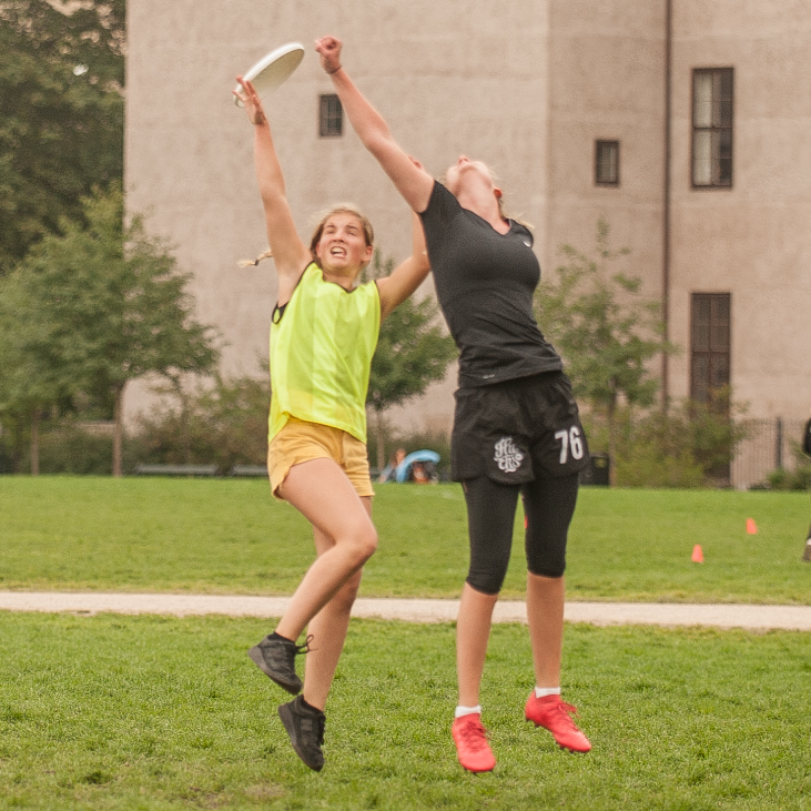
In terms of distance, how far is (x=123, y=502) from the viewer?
66.2 ft

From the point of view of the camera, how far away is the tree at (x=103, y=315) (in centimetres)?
2917

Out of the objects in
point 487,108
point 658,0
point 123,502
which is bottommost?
point 123,502

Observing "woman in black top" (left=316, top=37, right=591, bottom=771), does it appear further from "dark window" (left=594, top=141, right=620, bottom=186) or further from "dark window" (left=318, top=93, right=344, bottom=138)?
"dark window" (left=318, top=93, right=344, bottom=138)

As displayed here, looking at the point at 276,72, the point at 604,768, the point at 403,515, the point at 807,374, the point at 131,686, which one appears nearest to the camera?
the point at 604,768

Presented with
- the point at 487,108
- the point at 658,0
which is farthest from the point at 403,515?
the point at 658,0

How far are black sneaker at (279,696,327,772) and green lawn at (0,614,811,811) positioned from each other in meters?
0.12

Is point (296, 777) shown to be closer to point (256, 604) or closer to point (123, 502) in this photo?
point (256, 604)

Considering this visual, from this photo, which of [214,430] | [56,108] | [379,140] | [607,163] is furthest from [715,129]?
[379,140]

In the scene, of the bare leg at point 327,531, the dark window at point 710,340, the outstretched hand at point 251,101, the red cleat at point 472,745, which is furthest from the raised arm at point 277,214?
the dark window at point 710,340

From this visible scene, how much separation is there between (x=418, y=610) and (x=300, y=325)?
5307 mm

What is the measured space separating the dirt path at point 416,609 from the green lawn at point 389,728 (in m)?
0.98

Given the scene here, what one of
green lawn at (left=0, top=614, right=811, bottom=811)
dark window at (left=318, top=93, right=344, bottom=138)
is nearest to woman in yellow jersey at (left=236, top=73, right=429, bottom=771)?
green lawn at (left=0, top=614, right=811, bottom=811)

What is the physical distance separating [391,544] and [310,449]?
32.9ft

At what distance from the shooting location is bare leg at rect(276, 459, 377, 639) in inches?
188
